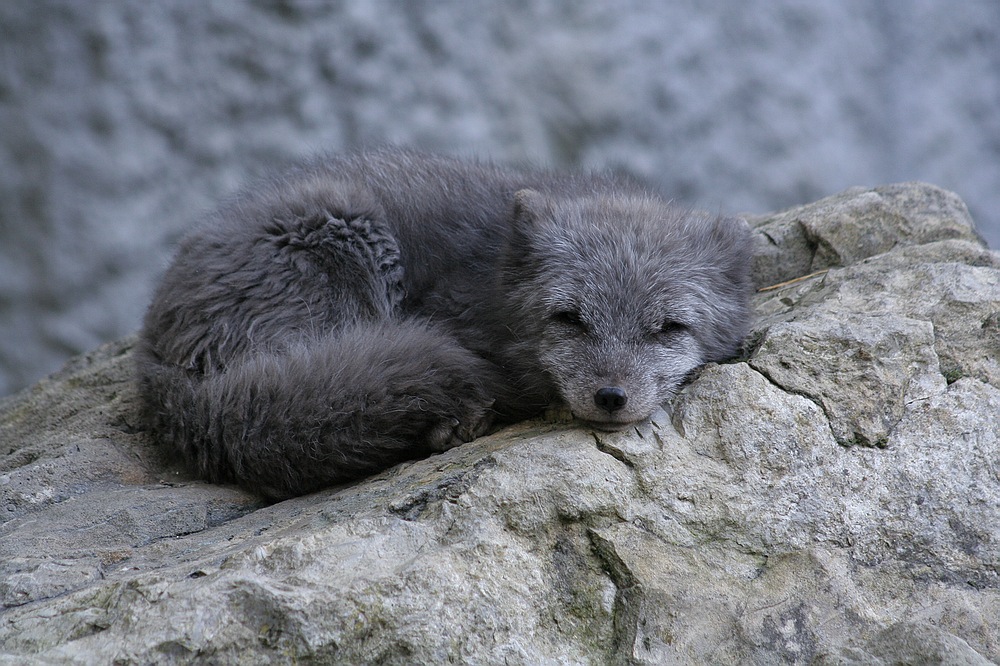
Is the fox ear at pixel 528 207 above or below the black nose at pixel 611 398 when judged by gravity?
above

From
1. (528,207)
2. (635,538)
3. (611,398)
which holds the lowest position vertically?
(635,538)

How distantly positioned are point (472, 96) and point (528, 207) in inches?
201

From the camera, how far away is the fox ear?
13.7 ft

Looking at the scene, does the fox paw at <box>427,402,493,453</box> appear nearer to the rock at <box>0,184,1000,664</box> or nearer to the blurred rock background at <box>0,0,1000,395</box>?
the rock at <box>0,184,1000,664</box>

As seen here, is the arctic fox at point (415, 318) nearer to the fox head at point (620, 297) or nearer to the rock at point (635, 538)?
the fox head at point (620, 297)

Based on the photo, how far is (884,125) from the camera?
895 centimetres

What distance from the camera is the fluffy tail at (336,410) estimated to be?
3.74m

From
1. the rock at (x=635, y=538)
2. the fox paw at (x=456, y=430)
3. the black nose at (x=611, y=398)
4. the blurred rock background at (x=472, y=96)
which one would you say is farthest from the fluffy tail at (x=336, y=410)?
the blurred rock background at (x=472, y=96)

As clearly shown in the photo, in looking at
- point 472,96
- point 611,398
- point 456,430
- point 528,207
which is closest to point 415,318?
point 528,207

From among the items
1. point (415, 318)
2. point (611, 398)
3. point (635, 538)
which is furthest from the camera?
point (415, 318)

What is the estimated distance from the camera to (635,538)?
9.95 ft

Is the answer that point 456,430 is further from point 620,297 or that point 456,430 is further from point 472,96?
point 472,96

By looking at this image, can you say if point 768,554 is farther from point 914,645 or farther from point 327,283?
point 327,283

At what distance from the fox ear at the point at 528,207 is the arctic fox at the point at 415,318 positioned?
2 cm
